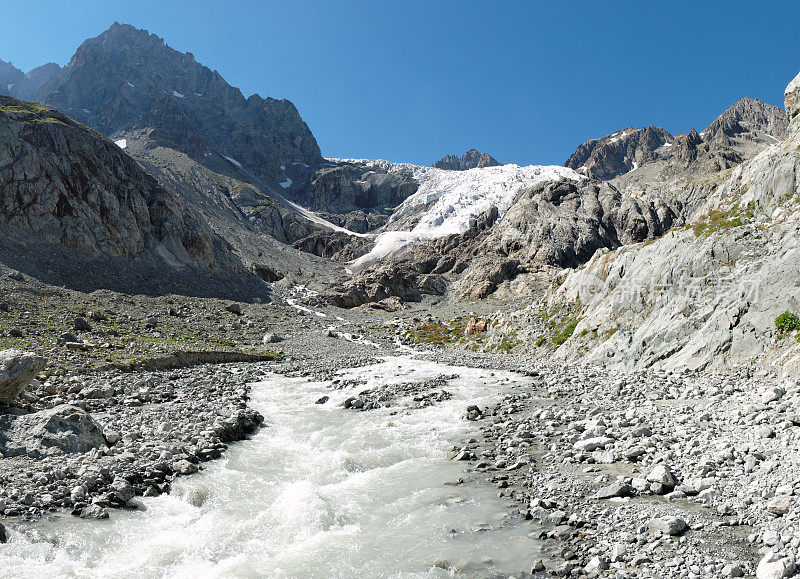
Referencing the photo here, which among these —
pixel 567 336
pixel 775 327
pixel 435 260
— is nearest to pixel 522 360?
pixel 567 336

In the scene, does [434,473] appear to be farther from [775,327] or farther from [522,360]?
[522,360]

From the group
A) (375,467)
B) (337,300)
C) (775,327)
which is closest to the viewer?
(375,467)

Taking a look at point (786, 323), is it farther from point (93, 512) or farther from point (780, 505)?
point (93, 512)

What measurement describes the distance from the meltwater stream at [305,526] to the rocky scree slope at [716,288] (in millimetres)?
15502

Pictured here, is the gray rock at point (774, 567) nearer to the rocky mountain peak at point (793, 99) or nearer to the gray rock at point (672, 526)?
the gray rock at point (672, 526)

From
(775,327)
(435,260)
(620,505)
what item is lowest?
(620,505)

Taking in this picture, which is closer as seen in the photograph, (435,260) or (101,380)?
(101,380)

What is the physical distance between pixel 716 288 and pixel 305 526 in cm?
2888

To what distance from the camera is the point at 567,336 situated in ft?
141

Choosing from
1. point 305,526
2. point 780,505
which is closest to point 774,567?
Answer: point 780,505

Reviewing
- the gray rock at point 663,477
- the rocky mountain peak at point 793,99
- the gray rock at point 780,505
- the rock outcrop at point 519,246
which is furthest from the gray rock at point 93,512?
the rock outcrop at point 519,246

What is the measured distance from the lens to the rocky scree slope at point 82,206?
276 ft

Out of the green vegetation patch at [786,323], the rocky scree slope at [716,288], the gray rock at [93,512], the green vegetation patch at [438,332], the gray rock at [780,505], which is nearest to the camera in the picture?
the gray rock at [780,505]

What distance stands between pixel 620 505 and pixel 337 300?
123155mm
